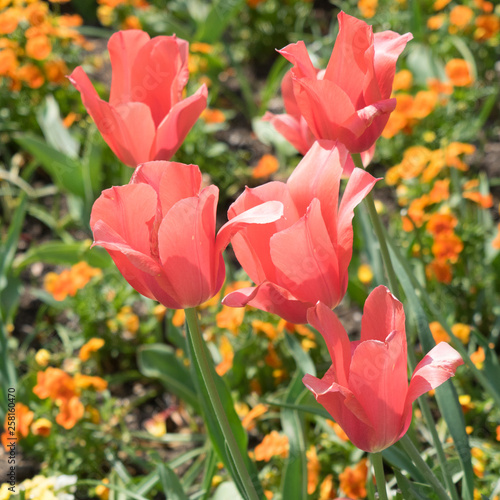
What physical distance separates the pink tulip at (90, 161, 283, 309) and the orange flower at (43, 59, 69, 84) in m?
2.24

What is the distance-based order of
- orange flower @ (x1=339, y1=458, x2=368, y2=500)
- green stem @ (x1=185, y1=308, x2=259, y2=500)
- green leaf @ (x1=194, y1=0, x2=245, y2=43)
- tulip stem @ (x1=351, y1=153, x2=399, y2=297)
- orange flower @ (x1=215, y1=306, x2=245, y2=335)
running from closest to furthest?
green stem @ (x1=185, y1=308, x2=259, y2=500)
tulip stem @ (x1=351, y1=153, x2=399, y2=297)
orange flower @ (x1=339, y1=458, x2=368, y2=500)
orange flower @ (x1=215, y1=306, x2=245, y2=335)
green leaf @ (x1=194, y1=0, x2=245, y2=43)

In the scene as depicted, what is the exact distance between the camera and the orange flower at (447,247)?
1.82m

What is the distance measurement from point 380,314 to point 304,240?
121 millimetres

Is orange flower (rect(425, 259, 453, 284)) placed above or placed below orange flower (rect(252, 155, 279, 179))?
above

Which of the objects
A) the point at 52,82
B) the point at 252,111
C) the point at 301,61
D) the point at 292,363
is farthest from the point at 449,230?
the point at 52,82

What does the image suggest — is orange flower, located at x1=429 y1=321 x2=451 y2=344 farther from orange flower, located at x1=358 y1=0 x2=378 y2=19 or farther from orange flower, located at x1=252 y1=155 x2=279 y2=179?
orange flower, located at x1=358 y1=0 x2=378 y2=19

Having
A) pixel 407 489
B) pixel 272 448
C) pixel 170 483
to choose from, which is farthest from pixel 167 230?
pixel 272 448

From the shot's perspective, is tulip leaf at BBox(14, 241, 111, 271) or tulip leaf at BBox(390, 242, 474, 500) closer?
tulip leaf at BBox(390, 242, 474, 500)

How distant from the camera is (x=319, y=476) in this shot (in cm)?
168

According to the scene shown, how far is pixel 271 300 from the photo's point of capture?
84 centimetres

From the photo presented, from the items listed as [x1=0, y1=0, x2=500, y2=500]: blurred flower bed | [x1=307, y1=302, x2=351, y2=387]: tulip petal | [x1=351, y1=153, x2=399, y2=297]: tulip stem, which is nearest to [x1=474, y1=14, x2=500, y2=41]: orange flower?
[x1=0, y1=0, x2=500, y2=500]: blurred flower bed

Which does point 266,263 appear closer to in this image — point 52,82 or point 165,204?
point 165,204

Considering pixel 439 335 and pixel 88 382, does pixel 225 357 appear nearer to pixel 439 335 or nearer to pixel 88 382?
pixel 88 382

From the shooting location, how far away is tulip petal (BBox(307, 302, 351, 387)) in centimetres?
75
